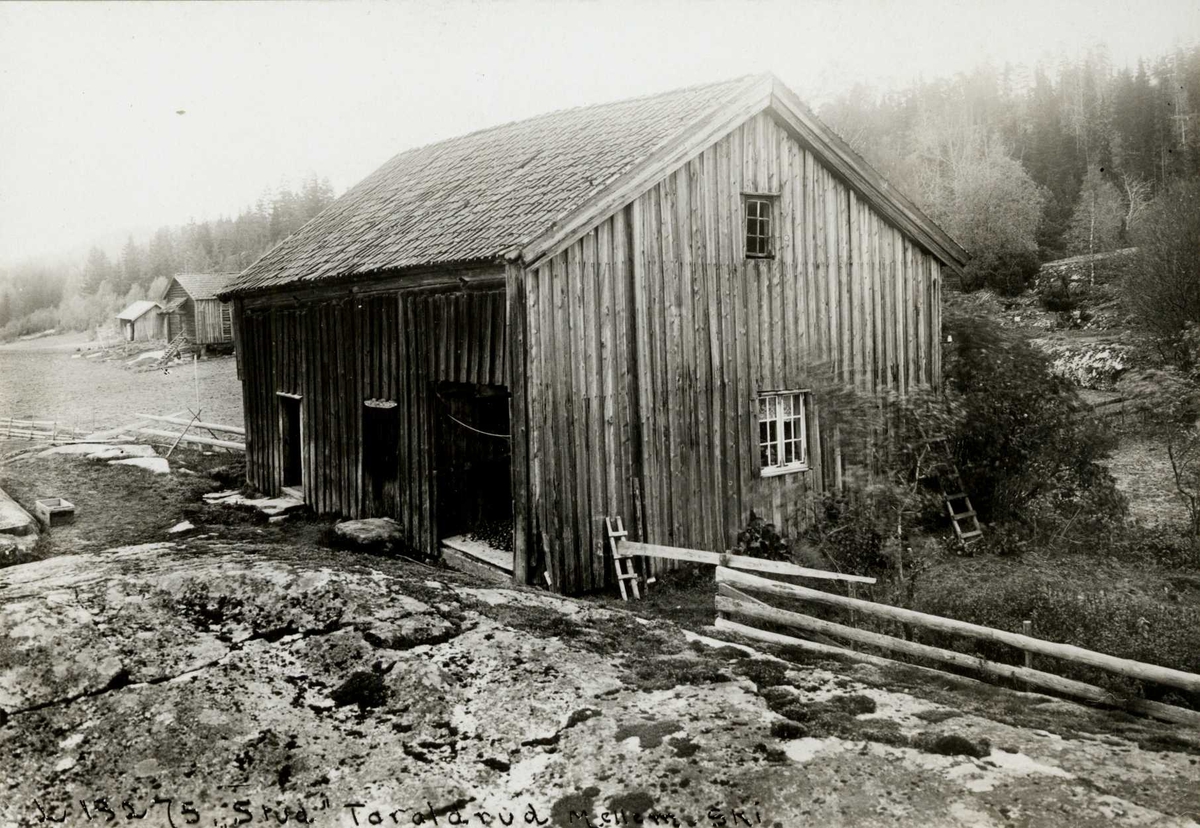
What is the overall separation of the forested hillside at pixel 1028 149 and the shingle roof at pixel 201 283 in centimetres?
3819

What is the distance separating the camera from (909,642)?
21.5ft

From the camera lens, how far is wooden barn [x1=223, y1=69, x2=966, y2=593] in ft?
32.4

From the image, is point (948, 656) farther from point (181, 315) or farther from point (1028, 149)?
point (1028, 149)

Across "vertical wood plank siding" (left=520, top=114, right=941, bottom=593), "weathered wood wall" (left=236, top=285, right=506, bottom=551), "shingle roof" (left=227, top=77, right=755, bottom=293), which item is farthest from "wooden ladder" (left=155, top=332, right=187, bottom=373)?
"vertical wood plank siding" (left=520, top=114, right=941, bottom=593)

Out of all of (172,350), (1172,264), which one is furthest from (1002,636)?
(172,350)

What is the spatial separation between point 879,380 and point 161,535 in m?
11.3

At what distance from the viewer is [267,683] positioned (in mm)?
5023

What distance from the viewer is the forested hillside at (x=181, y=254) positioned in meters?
64.5

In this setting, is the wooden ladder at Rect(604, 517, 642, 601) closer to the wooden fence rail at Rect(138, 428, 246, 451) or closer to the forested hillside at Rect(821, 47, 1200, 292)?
the wooden fence rail at Rect(138, 428, 246, 451)

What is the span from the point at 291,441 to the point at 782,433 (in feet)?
31.3

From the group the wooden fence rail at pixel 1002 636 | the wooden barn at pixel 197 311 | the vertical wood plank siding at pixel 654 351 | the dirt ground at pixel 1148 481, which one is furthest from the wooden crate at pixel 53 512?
the wooden barn at pixel 197 311

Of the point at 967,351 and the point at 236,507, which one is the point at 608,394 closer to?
the point at 967,351

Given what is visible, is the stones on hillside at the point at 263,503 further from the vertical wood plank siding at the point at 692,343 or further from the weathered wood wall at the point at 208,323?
the weathered wood wall at the point at 208,323

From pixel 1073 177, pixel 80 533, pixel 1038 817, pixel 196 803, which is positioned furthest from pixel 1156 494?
pixel 1073 177
